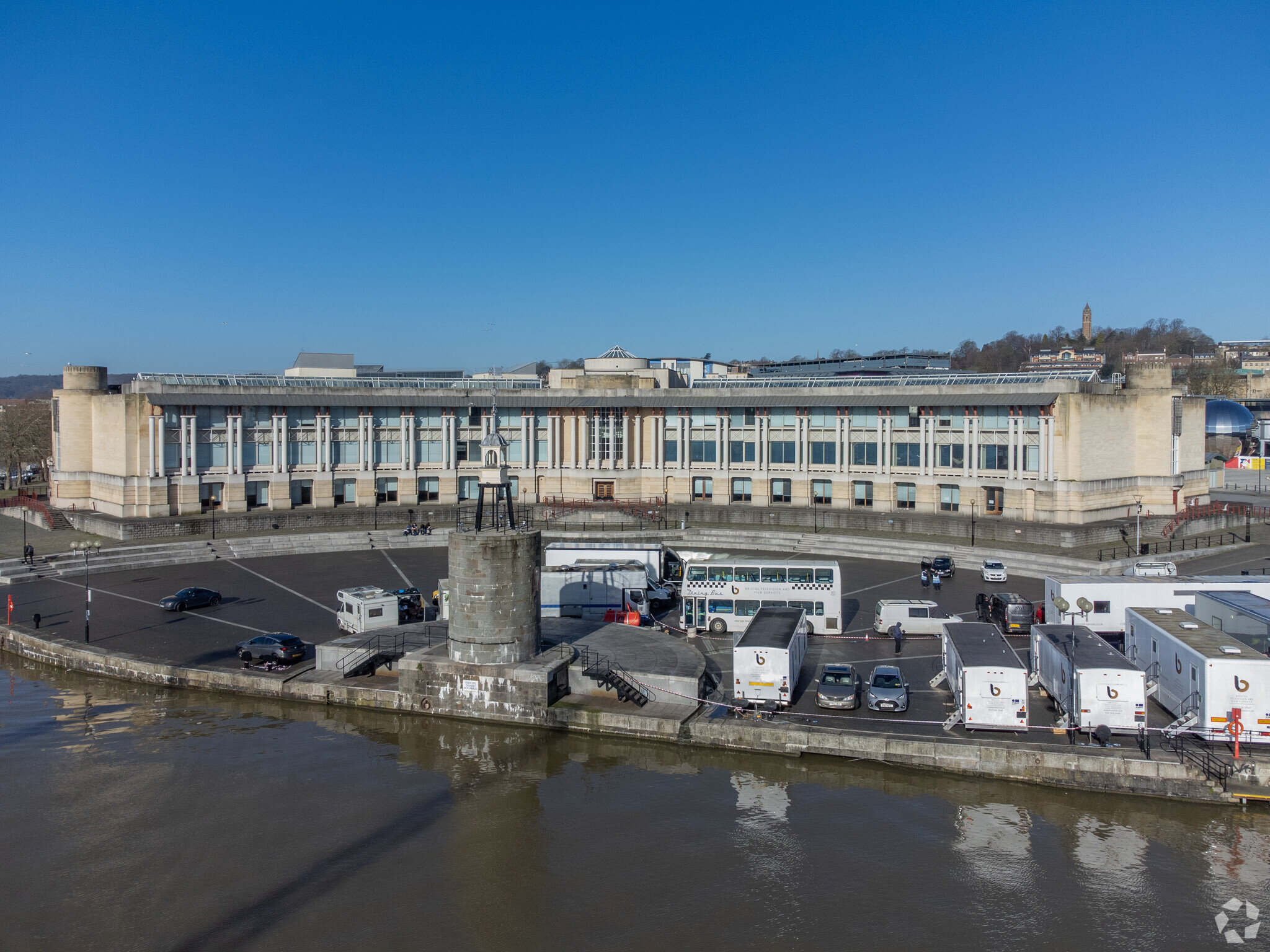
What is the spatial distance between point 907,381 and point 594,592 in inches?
1662

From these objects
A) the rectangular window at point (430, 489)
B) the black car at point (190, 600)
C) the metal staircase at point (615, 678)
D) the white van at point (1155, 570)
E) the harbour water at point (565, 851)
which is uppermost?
the rectangular window at point (430, 489)

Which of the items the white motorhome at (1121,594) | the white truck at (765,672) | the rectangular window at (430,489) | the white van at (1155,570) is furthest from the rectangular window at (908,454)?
the white truck at (765,672)

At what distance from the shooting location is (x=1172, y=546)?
53812 mm

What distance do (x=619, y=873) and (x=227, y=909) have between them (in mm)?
8397

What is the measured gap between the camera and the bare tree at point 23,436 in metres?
101

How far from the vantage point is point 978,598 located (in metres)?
40.7

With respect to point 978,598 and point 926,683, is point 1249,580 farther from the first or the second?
point 926,683

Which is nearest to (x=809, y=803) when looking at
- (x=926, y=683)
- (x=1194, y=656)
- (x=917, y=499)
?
(x=926, y=683)

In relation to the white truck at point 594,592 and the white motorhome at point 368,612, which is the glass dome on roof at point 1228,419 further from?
the white motorhome at point 368,612

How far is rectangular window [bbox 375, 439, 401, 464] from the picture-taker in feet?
235

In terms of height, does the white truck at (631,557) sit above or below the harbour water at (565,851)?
above

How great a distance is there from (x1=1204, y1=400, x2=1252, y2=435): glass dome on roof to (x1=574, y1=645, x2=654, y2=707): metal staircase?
101m

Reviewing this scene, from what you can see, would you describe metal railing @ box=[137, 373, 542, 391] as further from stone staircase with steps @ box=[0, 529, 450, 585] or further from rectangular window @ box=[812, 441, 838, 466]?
rectangular window @ box=[812, 441, 838, 466]

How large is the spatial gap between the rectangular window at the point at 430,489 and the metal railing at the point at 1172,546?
157 feet
